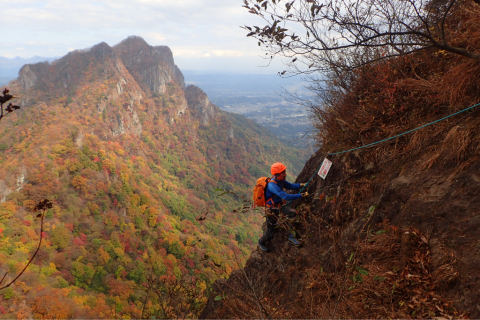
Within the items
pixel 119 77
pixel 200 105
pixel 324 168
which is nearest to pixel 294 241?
pixel 324 168

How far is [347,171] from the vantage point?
5.00 m

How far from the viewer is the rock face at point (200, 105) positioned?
365 feet

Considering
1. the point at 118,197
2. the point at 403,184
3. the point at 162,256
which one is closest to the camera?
the point at 403,184

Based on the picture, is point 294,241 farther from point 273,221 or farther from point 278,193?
point 278,193

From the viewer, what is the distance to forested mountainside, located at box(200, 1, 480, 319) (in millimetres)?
2551

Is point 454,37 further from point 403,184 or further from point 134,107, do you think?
point 134,107

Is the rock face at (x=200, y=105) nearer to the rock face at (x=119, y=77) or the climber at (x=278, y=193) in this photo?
the rock face at (x=119, y=77)

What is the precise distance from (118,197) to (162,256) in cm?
1692

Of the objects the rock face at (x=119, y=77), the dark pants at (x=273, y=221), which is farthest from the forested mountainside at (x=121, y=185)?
the dark pants at (x=273, y=221)

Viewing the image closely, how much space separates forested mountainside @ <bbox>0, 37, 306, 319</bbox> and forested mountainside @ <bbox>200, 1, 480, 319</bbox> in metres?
1.32

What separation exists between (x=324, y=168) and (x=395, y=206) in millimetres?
2080

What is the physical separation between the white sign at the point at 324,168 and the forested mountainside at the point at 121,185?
224 centimetres

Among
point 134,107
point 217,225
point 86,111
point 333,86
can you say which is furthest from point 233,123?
point 333,86

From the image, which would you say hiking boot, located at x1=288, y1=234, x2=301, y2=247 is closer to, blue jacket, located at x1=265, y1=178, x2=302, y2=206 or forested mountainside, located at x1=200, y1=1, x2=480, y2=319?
forested mountainside, located at x1=200, y1=1, x2=480, y2=319
